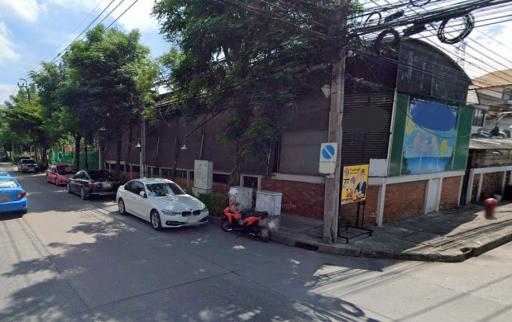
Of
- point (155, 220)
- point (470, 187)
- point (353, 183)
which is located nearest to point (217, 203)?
point (155, 220)

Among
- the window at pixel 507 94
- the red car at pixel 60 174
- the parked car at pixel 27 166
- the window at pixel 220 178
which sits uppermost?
the window at pixel 507 94

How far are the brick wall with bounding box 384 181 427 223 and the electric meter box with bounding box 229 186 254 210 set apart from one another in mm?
4692

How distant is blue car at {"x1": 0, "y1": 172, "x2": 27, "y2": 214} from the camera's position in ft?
31.0

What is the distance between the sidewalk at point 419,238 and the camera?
7427mm

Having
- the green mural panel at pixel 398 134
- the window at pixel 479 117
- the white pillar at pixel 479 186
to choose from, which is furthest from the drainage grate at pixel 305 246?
the window at pixel 479 117

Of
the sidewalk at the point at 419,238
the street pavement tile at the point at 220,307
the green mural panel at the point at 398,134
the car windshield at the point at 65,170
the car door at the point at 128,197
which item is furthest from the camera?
the car windshield at the point at 65,170

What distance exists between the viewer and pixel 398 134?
988cm

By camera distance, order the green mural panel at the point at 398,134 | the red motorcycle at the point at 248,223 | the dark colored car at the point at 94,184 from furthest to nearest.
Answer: the dark colored car at the point at 94,184 < the green mural panel at the point at 398,134 < the red motorcycle at the point at 248,223

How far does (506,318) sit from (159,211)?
26.4 feet

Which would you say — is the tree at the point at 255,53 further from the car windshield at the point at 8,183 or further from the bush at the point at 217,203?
the car windshield at the point at 8,183

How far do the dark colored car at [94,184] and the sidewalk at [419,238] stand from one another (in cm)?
907

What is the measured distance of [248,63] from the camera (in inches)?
369

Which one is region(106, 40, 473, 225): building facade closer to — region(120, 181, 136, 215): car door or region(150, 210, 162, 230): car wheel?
region(150, 210, 162, 230): car wheel

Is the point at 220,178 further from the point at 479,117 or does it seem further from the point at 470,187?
the point at 479,117
